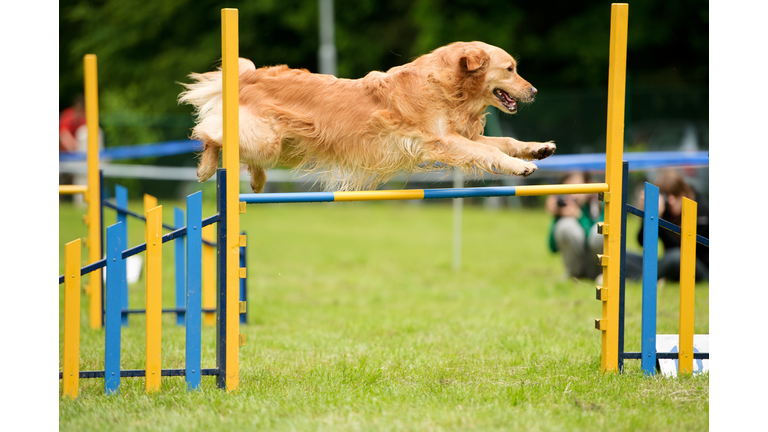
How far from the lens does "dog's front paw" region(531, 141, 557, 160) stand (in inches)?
136

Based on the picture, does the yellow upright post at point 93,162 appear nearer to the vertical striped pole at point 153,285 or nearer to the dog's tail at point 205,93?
the dog's tail at point 205,93

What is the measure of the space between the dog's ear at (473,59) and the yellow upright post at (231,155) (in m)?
1.13

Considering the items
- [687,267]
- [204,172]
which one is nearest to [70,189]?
[204,172]

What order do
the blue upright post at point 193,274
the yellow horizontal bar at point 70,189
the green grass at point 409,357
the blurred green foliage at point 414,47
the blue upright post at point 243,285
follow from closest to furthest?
the green grass at point 409,357, the blue upright post at point 193,274, the blue upright post at point 243,285, the yellow horizontal bar at point 70,189, the blurred green foliage at point 414,47

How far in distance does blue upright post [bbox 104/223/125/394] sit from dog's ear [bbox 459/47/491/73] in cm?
194

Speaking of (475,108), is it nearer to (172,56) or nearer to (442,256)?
(442,256)

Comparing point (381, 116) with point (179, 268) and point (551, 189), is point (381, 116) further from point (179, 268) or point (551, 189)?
point (179, 268)

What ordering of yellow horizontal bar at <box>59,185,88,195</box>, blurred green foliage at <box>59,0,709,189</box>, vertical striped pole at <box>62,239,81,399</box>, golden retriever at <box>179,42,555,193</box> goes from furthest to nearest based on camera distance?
blurred green foliage at <box>59,0,709,189</box>, yellow horizontal bar at <box>59,185,88,195</box>, golden retriever at <box>179,42,555,193</box>, vertical striped pole at <box>62,239,81,399</box>

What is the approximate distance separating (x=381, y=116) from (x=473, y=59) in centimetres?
55

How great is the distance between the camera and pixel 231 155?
3197mm

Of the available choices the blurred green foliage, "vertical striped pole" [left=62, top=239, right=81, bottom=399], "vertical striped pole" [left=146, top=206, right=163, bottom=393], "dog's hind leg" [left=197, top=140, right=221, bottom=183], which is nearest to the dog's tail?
"dog's hind leg" [left=197, top=140, right=221, bottom=183]

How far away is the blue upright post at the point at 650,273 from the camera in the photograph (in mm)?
3502

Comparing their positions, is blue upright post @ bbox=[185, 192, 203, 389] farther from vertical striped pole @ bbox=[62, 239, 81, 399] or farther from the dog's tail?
the dog's tail

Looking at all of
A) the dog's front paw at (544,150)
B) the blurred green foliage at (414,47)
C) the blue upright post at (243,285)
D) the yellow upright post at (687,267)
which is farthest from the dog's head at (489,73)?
the blurred green foliage at (414,47)
